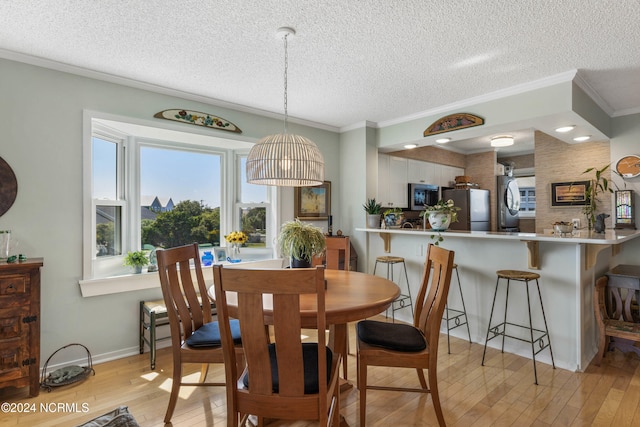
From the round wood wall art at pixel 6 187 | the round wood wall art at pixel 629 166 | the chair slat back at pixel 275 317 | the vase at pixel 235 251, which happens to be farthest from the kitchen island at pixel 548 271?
the round wood wall art at pixel 6 187

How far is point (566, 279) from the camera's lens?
2.81 meters

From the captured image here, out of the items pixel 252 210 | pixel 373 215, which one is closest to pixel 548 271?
pixel 373 215

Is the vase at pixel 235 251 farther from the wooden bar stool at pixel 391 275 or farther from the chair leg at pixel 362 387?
the chair leg at pixel 362 387

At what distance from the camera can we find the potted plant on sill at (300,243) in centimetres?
222

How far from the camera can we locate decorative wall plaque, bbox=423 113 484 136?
352 cm

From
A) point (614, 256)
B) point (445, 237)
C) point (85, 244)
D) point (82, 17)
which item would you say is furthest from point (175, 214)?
point (614, 256)

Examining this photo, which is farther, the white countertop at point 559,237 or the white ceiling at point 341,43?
the white countertop at point 559,237

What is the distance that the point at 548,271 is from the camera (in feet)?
9.57

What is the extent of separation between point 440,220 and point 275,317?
2566mm

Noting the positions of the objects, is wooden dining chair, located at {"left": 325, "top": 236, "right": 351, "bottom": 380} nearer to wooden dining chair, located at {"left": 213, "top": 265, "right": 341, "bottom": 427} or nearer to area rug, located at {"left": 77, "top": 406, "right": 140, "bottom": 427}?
wooden dining chair, located at {"left": 213, "top": 265, "right": 341, "bottom": 427}

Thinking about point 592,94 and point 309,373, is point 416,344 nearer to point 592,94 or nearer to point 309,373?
point 309,373

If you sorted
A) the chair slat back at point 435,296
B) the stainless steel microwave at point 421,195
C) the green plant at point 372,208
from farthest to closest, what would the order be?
1. the stainless steel microwave at point 421,195
2. the green plant at point 372,208
3. the chair slat back at point 435,296

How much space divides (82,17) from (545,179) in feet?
18.0

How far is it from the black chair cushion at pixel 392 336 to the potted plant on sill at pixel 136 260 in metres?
2.18
